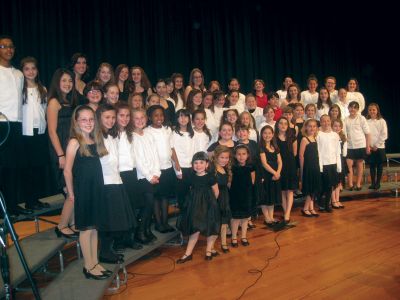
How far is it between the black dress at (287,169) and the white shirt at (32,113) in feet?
8.26

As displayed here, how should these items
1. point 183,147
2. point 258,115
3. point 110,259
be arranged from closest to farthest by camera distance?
point 110,259 → point 183,147 → point 258,115

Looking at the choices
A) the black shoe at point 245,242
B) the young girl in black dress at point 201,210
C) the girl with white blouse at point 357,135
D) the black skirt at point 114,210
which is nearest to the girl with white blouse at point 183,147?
the young girl in black dress at point 201,210

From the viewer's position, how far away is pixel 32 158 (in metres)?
3.22

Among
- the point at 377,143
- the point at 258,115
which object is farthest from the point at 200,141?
the point at 377,143

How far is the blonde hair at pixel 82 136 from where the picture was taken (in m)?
2.56

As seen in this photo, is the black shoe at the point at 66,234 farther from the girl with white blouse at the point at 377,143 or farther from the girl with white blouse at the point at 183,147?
the girl with white blouse at the point at 377,143

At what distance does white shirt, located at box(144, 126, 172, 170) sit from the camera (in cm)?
353

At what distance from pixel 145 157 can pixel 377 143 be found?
3.88 m

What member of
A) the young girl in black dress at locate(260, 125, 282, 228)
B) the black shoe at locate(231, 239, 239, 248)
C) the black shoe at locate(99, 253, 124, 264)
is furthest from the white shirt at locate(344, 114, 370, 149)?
the black shoe at locate(99, 253, 124, 264)

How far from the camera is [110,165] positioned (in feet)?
8.99

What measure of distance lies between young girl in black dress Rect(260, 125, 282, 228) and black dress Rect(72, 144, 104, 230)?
2.11 m

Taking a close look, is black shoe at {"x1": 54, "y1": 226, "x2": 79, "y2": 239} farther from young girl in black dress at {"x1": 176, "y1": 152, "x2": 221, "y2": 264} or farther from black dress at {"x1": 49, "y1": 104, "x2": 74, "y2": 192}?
young girl in black dress at {"x1": 176, "y1": 152, "x2": 221, "y2": 264}

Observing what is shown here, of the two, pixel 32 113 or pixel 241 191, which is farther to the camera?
pixel 241 191

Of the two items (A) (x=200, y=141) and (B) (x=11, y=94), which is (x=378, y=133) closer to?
(A) (x=200, y=141)
